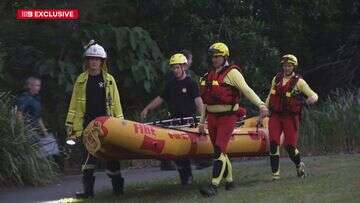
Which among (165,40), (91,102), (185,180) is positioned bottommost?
(185,180)

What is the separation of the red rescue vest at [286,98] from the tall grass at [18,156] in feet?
13.4

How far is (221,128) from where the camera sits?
10000 mm

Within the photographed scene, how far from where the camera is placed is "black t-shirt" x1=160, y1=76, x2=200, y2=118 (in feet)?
40.1

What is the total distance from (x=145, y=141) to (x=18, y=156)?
3.53 meters

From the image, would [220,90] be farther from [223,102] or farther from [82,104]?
[82,104]

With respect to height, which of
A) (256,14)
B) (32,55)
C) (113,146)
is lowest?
(113,146)

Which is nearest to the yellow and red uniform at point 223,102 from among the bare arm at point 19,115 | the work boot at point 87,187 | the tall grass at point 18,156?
the work boot at point 87,187

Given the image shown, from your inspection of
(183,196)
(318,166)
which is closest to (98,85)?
(183,196)

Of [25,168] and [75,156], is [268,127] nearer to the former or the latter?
[25,168]

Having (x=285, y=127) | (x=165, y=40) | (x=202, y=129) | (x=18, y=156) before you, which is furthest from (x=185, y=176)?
(x=165, y=40)

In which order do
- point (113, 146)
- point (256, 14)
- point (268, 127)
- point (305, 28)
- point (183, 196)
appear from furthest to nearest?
point (305, 28), point (256, 14), point (268, 127), point (183, 196), point (113, 146)

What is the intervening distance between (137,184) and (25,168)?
6.13 ft

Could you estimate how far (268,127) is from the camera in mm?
11242

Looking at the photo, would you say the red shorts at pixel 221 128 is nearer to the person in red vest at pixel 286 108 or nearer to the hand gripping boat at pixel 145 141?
the hand gripping boat at pixel 145 141
